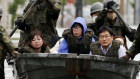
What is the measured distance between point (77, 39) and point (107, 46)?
0.85m

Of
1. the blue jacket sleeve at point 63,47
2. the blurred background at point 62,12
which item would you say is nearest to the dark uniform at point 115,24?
the blurred background at point 62,12

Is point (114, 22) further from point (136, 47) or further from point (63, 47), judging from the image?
point (136, 47)

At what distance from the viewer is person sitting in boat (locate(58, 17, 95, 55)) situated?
11172mm

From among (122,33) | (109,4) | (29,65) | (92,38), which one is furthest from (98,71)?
(122,33)

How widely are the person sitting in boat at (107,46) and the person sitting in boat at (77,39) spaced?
0.51 meters

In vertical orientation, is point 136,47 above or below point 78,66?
above

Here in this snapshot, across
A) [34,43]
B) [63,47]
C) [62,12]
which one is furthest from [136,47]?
[62,12]

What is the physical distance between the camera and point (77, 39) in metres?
11.3

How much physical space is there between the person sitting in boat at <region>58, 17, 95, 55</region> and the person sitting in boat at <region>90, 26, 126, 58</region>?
20.2 inches

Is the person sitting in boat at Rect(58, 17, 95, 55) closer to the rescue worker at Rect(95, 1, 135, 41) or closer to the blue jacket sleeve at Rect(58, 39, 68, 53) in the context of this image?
the blue jacket sleeve at Rect(58, 39, 68, 53)

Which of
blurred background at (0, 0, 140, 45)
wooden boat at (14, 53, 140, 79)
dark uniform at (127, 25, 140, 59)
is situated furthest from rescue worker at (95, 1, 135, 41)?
wooden boat at (14, 53, 140, 79)

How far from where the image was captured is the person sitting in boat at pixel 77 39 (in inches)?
440

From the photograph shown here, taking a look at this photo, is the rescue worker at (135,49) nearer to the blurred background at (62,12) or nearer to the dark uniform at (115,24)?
the dark uniform at (115,24)

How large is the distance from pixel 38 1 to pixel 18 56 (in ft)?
10.9
